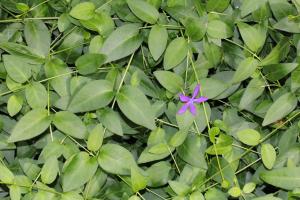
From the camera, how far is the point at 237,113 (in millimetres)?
1223

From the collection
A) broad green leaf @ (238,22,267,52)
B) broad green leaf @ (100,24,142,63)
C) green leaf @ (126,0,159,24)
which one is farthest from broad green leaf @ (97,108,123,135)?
broad green leaf @ (238,22,267,52)

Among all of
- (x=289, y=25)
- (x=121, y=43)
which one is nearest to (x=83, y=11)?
(x=121, y=43)

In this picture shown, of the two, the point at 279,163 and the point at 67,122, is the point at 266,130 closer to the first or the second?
the point at 279,163

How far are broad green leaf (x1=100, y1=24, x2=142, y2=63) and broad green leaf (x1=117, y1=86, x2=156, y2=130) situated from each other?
0.08 meters

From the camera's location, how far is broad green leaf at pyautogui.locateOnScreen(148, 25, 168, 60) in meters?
1.16

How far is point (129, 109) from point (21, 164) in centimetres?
28

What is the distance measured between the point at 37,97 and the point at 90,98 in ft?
0.42

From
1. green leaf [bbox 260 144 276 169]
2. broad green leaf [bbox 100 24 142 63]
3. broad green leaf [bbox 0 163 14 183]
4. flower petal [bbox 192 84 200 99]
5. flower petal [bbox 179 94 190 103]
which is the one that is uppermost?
broad green leaf [bbox 100 24 142 63]

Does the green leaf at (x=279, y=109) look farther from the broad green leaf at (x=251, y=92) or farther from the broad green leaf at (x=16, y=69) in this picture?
the broad green leaf at (x=16, y=69)

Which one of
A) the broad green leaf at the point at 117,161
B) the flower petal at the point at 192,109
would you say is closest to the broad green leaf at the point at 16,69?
the broad green leaf at the point at 117,161

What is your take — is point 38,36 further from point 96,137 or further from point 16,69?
point 96,137

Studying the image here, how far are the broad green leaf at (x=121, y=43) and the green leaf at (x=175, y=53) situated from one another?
0.07 m

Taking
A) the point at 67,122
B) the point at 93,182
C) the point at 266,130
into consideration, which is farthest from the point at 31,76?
the point at 266,130

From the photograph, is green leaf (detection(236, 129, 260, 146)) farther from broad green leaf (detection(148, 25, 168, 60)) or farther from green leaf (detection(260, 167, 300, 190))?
broad green leaf (detection(148, 25, 168, 60))
